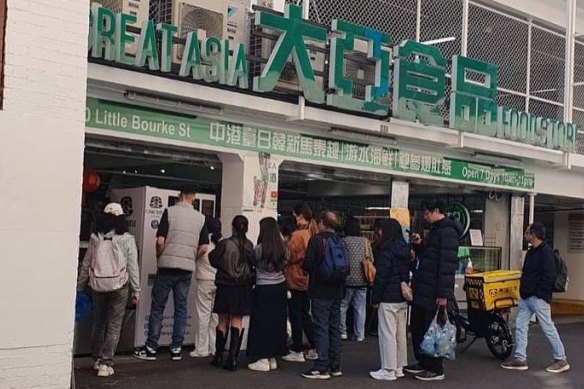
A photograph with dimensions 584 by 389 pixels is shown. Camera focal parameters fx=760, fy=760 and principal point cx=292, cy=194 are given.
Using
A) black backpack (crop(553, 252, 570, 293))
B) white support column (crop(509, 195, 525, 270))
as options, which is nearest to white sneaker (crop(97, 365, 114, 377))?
black backpack (crop(553, 252, 570, 293))

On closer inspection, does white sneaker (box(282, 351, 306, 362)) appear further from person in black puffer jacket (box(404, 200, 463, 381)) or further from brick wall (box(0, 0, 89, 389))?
brick wall (box(0, 0, 89, 389))

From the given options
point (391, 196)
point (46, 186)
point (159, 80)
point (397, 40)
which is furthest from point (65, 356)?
point (397, 40)

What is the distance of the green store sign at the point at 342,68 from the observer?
8.12m

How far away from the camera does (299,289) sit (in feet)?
28.8

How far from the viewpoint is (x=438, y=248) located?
7801mm

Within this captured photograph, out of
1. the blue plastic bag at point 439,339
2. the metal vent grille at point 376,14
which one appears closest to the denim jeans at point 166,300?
the blue plastic bag at point 439,339

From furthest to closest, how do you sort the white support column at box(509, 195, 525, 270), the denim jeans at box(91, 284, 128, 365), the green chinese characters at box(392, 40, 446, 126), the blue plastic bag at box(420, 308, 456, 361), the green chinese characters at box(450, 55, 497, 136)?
the white support column at box(509, 195, 525, 270), the green chinese characters at box(450, 55, 497, 136), the green chinese characters at box(392, 40, 446, 126), the blue plastic bag at box(420, 308, 456, 361), the denim jeans at box(91, 284, 128, 365)

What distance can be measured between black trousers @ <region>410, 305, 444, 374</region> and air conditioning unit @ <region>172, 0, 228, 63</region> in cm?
389

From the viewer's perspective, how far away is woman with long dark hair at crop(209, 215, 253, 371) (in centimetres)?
787

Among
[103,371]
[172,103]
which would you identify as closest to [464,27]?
[172,103]

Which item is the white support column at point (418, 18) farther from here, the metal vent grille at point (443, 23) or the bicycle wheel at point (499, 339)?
the bicycle wheel at point (499, 339)

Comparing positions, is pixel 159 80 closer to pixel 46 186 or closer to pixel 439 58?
pixel 46 186

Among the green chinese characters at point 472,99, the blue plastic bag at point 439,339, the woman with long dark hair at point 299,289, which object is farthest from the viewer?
the green chinese characters at point 472,99

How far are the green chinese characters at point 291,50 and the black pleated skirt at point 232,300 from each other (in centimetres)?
253
